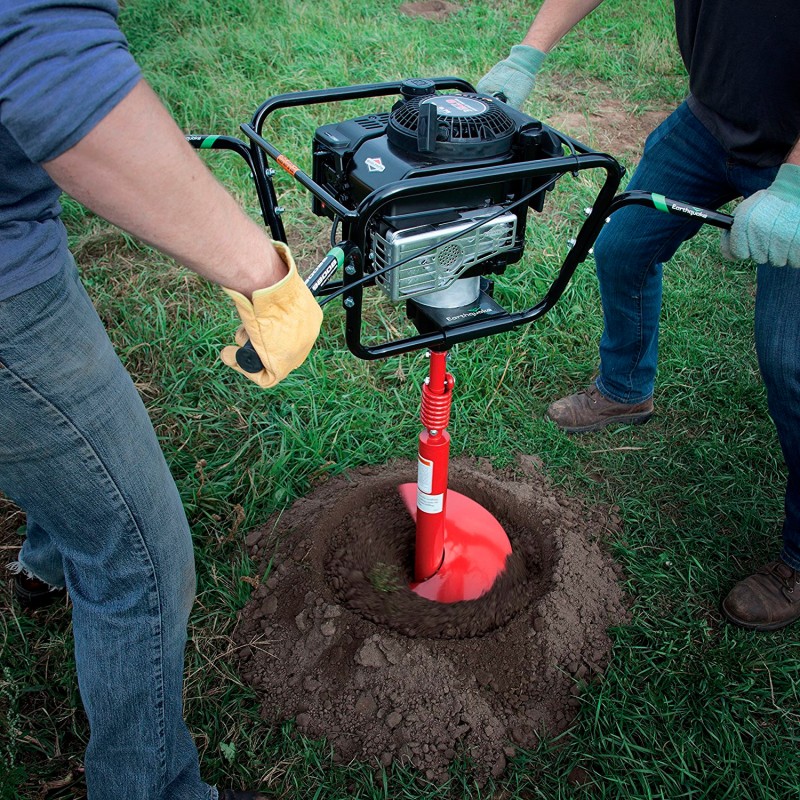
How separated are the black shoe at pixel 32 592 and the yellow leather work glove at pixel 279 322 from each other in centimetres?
123

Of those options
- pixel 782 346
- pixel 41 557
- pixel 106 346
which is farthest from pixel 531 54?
pixel 41 557

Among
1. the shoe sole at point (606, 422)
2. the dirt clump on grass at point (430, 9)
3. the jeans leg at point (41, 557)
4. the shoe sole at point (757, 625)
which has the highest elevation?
the dirt clump on grass at point (430, 9)

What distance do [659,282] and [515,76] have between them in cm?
84

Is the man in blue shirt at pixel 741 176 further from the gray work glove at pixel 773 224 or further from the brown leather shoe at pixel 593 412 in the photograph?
the brown leather shoe at pixel 593 412

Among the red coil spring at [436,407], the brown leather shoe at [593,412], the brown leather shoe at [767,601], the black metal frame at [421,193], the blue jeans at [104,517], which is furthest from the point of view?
the brown leather shoe at [593,412]

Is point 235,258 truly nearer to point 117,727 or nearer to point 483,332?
point 483,332

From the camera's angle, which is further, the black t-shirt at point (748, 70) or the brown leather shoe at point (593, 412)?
the brown leather shoe at point (593, 412)

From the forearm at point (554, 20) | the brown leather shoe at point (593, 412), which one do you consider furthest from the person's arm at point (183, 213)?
the brown leather shoe at point (593, 412)

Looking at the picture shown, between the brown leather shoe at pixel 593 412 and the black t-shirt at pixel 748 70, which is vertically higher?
the black t-shirt at pixel 748 70

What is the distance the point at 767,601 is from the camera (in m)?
2.09

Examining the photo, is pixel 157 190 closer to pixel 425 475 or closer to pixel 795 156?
pixel 425 475

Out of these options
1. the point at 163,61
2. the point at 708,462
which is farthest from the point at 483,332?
the point at 163,61

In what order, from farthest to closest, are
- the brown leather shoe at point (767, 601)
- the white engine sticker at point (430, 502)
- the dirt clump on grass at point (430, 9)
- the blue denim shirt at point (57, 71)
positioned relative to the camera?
1. the dirt clump on grass at point (430, 9)
2. the brown leather shoe at point (767, 601)
3. the white engine sticker at point (430, 502)
4. the blue denim shirt at point (57, 71)

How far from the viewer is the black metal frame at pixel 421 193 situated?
4.28 ft
